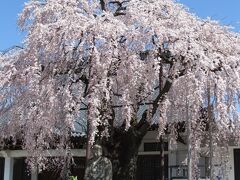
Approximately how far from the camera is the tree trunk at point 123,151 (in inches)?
488

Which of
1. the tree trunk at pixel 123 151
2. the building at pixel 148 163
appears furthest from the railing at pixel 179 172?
the tree trunk at pixel 123 151

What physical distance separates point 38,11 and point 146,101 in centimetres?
348

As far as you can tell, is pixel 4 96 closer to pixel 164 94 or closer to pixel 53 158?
pixel 53 158

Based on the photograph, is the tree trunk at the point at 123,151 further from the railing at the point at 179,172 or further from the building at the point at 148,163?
the railing at the point at 179,172

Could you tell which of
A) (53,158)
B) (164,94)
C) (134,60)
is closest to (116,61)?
(134,60)

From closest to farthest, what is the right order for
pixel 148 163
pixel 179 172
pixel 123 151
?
1. pixel 123 151
2. pixel 179 172
3. pixel 148 163

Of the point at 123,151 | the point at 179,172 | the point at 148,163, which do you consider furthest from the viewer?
the point at 148,163

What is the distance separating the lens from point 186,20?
11750mm

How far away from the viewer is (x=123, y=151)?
41.4 feet

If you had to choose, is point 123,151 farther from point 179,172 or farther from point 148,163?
point 148,163

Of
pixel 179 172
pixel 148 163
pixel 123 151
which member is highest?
pixel 123 151

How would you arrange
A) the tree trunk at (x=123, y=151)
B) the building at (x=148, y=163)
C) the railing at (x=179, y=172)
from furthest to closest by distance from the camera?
the building at (x=148, y=163)
the railing at (x=179, y=172)
the tree trunk at (x=123, y=151)

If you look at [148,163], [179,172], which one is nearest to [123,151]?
[179,172]

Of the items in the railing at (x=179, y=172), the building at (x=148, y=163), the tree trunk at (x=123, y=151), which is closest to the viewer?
the tree trunk at (x=123, y=151)
